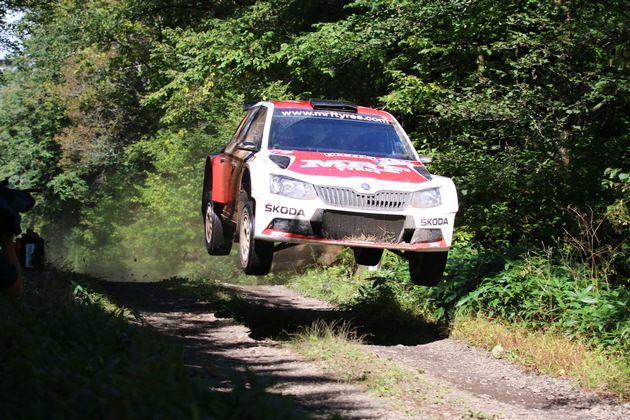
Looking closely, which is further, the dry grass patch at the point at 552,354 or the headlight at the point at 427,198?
→ the headlight at the point at 427,198

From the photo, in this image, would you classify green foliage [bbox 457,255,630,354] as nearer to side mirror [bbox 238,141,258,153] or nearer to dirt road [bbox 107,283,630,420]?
dirt road [bbox 107,283,630,420]

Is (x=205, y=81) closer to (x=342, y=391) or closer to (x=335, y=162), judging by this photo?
(x=335, y=162)

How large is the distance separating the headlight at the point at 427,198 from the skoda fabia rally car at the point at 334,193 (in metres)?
0.01

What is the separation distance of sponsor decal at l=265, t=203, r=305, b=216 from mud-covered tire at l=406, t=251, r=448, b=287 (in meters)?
1.83

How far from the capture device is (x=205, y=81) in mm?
24469

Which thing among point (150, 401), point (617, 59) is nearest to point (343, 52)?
point (617, 59)

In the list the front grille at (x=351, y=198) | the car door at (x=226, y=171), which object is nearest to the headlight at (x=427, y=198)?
the front grille at (x=351, y=198)

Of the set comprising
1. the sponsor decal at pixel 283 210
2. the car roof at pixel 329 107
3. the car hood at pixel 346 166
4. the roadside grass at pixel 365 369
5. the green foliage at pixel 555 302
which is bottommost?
the roadside grass at pixel 365 369

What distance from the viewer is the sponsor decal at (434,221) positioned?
864cm

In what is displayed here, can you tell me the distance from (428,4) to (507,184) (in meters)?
4.40

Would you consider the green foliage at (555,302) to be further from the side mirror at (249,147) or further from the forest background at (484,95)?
the side mirror at (249,147)

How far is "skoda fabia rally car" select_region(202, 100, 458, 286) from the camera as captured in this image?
841cm

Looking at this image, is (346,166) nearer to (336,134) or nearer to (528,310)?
(336,134)

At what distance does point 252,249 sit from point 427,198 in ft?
6.24
